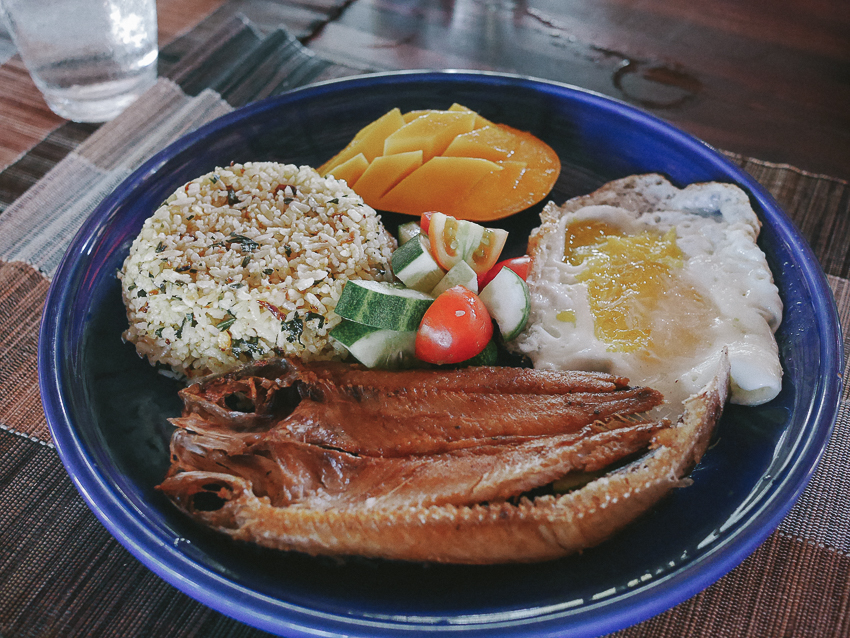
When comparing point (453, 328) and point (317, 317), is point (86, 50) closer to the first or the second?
point (317, 317)

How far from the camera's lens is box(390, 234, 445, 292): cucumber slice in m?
2.15

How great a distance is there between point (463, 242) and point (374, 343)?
517 millimetres

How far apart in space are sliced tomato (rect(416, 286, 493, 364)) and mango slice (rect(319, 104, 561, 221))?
0.62m

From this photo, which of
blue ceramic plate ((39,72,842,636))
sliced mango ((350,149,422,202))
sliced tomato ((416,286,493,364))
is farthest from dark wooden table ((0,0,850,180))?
sliced tomato ((416,286,493,364))

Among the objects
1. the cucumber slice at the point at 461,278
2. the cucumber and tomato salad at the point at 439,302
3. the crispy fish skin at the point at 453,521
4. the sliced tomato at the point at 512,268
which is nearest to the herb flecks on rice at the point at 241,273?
A: the cucumber and tomato salad at the point at 439,302

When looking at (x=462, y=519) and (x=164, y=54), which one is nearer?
(x=462, y=519)

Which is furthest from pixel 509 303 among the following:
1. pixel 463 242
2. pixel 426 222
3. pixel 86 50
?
pixel 86 50

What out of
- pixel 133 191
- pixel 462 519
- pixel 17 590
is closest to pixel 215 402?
pixel 17 590

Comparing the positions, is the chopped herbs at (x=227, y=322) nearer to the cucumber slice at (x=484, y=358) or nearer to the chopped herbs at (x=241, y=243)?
the chopped herbs at (x=241, y=243)

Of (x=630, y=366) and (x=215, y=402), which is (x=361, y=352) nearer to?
(x=215, y=402)

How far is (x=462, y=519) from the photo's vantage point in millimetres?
1466

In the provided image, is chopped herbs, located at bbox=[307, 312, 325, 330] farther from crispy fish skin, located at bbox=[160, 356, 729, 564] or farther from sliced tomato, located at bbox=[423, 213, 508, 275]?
crispy fish skin, located at bbox=[160, 356, 729, 564]

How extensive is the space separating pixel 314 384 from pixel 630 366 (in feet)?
3.22

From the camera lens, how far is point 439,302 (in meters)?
1.99
